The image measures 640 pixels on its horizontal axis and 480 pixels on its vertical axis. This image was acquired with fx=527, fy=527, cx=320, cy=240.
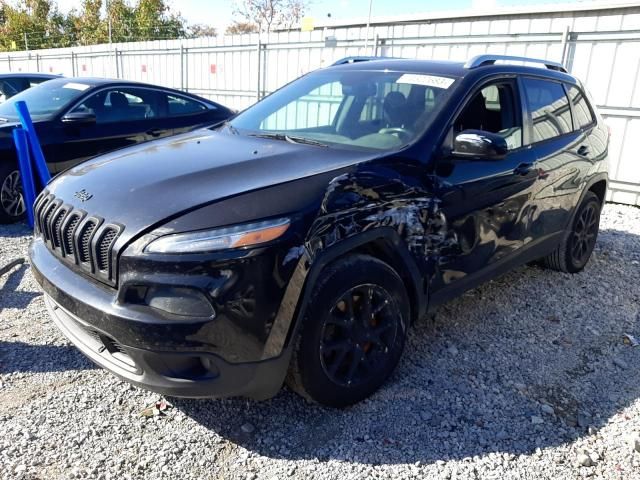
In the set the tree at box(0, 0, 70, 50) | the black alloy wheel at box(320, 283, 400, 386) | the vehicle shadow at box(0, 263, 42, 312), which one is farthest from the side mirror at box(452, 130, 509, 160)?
the tree at box(0, 0, 70, 50)

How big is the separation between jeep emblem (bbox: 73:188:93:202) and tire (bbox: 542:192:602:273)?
12.1 ft

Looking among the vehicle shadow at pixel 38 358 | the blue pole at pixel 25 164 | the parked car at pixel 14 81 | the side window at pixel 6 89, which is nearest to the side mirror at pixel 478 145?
the vehicle shadow at pixel 38 358

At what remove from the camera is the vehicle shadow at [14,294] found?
376cm

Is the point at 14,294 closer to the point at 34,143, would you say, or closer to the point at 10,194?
the point at 34,143

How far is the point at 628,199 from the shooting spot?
303 inches

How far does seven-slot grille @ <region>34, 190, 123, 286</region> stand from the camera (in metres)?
2.19

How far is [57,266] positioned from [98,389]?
28.8 inches

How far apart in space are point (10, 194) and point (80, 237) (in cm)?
392

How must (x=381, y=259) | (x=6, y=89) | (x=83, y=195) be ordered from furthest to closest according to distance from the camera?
(x=6, y=89), (x=381, y=259), (x=83, y=195)

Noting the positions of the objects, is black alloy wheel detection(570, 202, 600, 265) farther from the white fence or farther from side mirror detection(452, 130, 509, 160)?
the white fence

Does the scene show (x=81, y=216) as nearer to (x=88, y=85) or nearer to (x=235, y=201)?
(x=235, y=201)

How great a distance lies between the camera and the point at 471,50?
8562mm

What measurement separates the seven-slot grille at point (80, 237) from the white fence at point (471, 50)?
7.58 meters

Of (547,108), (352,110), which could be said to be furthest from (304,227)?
(547,108)
